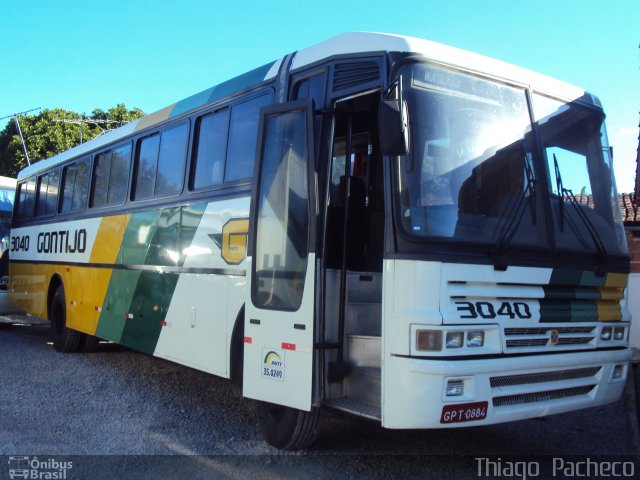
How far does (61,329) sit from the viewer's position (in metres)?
10.2

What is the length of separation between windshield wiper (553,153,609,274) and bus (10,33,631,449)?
0.06 feet

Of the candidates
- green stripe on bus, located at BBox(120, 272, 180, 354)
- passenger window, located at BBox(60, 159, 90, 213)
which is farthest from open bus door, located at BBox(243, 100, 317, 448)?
passenger window, located at BBox(60, 159, 90, 213)

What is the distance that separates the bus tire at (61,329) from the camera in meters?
9.92

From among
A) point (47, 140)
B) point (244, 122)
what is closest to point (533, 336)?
point (244, 122)

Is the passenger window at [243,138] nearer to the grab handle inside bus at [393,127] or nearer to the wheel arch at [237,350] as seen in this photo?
the wheel arch at [237,350]

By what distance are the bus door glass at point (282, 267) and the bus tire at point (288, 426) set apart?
1.04 ft

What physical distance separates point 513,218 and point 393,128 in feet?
3.79

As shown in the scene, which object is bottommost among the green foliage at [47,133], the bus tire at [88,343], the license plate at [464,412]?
the bus tire at [88,343]

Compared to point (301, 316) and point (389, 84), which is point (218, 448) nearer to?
point (301, 316)

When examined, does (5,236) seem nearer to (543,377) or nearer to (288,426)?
(288,426)

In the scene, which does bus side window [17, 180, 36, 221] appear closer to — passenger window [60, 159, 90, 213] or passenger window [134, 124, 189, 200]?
passenger window [60, 159, 90, 213]

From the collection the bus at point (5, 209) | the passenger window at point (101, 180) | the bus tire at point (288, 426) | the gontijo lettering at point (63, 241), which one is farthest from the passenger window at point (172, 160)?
the bus at point (5, 209)

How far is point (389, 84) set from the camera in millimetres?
4238

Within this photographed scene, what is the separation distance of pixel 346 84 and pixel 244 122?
150 cm
